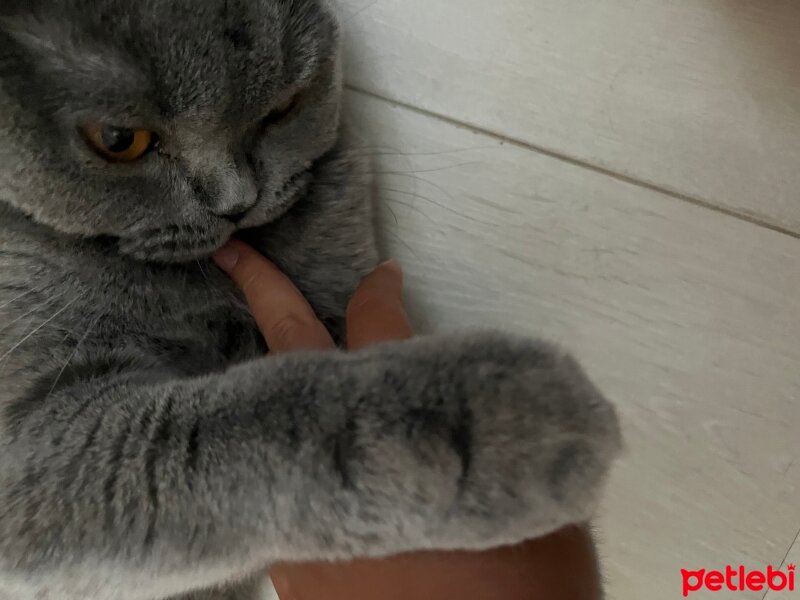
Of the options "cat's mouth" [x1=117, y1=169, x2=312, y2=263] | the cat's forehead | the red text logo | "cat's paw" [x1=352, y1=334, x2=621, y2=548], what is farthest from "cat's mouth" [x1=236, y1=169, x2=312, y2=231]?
the red text logo

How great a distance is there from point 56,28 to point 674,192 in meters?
0.64

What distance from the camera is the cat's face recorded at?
0.59m

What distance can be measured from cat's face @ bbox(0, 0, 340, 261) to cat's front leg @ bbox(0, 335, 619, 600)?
168 millimetres

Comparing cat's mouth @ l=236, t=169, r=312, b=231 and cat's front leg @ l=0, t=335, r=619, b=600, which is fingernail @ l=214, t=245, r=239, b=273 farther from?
cat's front leg @ l=0, t=335, r=619, b=600

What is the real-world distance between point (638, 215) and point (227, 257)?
464 millimetres

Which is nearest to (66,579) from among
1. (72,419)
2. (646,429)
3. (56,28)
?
(72,419)

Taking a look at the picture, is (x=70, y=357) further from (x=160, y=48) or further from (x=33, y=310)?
(x=160, y=48)

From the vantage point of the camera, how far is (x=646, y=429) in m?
0.87

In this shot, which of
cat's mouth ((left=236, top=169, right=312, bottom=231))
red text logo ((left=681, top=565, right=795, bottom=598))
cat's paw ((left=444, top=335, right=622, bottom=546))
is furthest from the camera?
red text logo ((left=681, top=565, right=795, bottom=598))

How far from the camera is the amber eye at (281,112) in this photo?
2.36 feet

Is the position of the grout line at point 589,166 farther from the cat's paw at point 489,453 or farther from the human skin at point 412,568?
the cat's paw at point 489,453

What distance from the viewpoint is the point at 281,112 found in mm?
736

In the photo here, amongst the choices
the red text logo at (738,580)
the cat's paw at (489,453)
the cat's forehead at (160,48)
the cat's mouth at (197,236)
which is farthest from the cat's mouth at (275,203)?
the red text logo at (738,580)

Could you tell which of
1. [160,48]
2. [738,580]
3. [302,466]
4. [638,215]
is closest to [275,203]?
[160,48]
